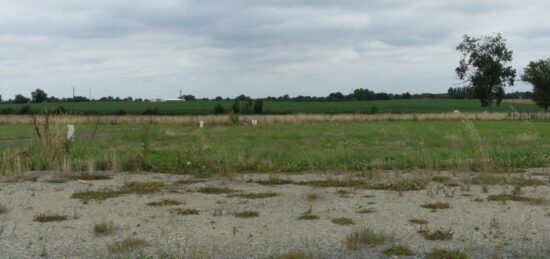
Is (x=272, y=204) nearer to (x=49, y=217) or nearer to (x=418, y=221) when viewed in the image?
(x=418, y=221)

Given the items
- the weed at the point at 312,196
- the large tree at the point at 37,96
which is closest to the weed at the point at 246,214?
the weed at the point at 312,196

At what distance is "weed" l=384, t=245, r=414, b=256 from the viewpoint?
6.53m

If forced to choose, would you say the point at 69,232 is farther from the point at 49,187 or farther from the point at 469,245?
the point at 469,245

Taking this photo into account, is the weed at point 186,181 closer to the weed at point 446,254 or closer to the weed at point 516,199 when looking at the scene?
the weed at point 516,199

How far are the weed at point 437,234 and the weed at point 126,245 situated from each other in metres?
3.64

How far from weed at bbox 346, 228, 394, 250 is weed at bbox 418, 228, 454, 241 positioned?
502 millimetres

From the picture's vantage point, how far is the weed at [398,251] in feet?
21.4

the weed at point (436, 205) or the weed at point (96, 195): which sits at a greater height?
the weed at point (96, 195)

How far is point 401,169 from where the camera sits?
14203 millimetres

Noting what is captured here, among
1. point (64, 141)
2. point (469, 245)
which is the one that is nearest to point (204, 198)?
point (469, 245)

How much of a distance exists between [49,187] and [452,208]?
809 cm

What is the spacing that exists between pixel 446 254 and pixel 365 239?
3.53ft

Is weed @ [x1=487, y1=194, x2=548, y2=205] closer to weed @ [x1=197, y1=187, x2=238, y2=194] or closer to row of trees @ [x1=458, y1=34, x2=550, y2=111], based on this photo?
weed @ [x1=197, y1=187, x2=238, y2=194]

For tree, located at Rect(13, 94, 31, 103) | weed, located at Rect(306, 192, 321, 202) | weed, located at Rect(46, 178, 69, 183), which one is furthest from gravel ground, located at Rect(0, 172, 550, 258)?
tree, located at Rect(13, 94, 31, 103)
